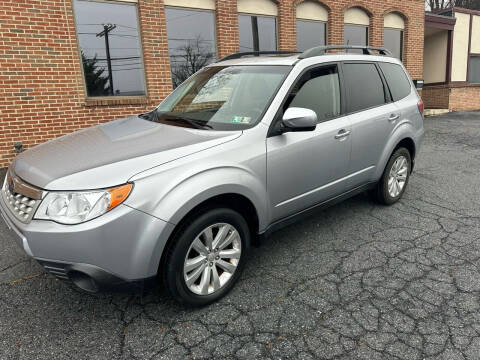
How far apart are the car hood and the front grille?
12cm

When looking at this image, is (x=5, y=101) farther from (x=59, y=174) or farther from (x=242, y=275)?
(x=242, y=275)

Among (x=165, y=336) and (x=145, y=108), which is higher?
(x=145, y=108)

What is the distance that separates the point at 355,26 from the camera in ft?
36.8

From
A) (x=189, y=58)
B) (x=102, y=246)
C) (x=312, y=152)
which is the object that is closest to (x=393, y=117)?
(x=312, y=152)

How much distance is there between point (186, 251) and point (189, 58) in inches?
266

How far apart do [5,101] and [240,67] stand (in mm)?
4732

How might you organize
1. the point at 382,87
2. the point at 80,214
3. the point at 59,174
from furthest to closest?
1. the point at 382,87
2. the point at 59,174
3. the point at 80,214

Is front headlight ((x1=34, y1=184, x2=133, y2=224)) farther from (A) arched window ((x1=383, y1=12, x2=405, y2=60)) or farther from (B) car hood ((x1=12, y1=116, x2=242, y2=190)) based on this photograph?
(A) arched window ((x1=383, y1=12, x2=405, y2=60))

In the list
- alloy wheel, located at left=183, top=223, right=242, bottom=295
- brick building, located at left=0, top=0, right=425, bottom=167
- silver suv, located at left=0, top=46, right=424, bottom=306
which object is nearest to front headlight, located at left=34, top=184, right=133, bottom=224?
silver suv, located at left=0, top=46, right=424, bottom=306

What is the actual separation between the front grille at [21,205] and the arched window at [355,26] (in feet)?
34.4

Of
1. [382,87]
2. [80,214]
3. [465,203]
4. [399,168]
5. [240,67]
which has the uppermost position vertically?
[240,67]

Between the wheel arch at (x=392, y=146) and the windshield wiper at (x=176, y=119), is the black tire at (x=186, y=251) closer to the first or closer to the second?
the windshield wiper at (x=176, y=119)

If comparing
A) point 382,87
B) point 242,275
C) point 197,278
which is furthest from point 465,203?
point 197,278

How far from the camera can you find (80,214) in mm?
2193
